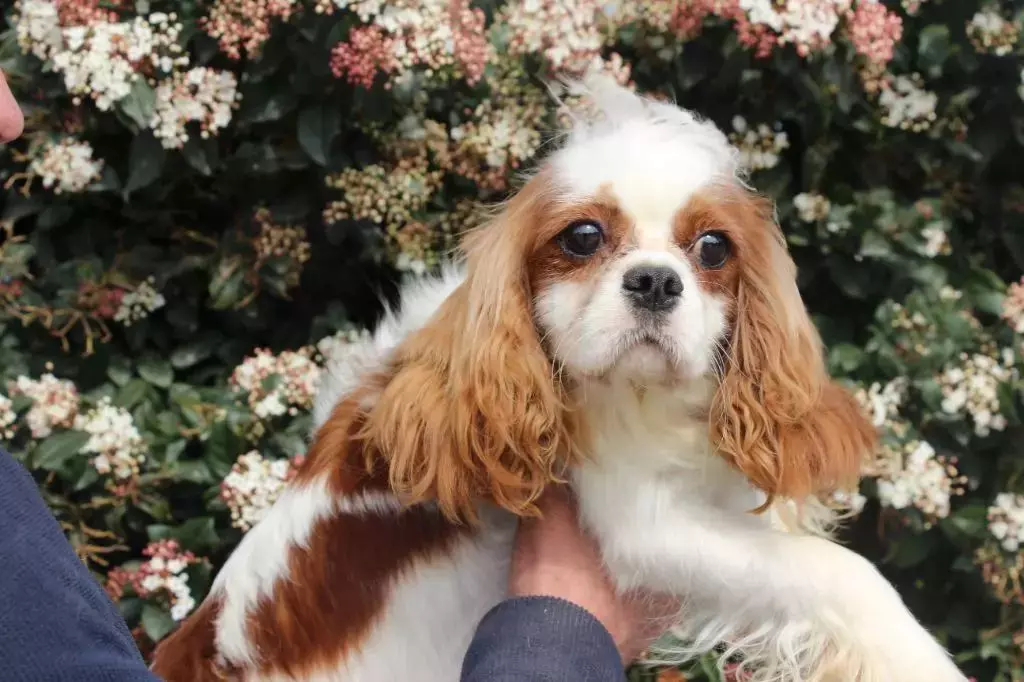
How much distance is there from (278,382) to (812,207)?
1.18 meters

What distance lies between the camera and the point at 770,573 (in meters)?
1.21

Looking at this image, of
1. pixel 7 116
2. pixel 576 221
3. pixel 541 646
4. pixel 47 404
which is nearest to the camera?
pixel 7 116

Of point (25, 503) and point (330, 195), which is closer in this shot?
point (25, 503)

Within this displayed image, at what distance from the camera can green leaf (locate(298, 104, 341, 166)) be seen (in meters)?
1.73

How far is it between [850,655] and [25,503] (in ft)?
3.43

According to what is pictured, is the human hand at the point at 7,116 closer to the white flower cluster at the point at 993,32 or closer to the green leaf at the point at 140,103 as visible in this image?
the green leaf at the point at 140,103

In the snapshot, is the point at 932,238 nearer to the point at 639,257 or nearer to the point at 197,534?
the point at 639,257

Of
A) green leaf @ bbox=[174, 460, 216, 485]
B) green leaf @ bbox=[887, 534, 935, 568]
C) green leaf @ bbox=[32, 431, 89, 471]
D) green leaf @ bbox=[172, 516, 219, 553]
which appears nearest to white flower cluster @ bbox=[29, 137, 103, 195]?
green leaf @ bbox=[32, 431, 89, 471]

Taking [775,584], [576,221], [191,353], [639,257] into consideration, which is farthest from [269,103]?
[775,584]

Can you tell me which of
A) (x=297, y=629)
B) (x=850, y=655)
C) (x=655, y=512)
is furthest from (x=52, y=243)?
(x=850, y=655)

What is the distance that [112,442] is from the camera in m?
1.75

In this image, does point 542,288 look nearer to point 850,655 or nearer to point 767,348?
point 767,348

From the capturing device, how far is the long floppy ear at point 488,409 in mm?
1210

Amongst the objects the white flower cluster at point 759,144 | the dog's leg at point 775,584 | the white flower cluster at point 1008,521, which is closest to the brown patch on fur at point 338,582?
the dog's leg at point 775,584
